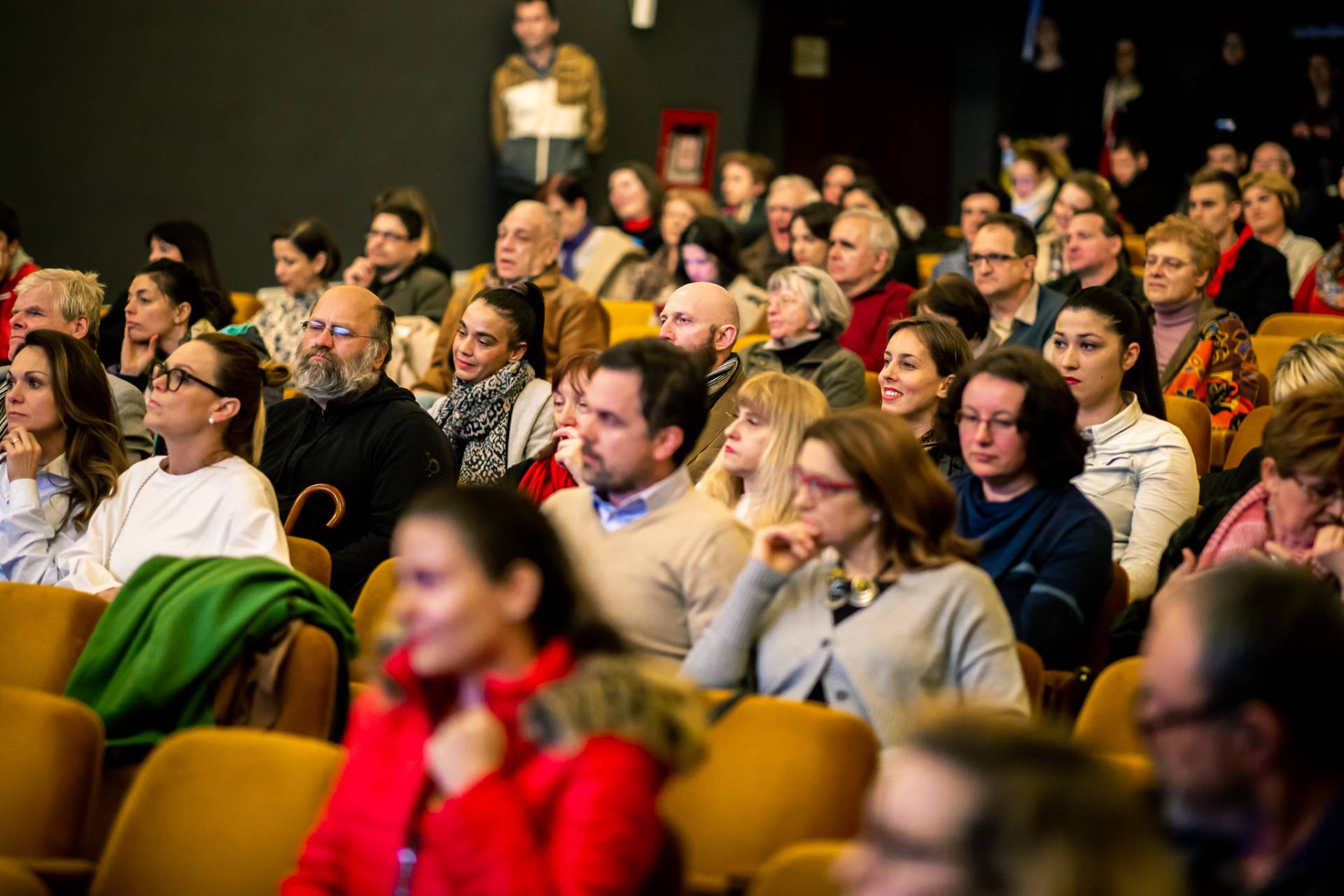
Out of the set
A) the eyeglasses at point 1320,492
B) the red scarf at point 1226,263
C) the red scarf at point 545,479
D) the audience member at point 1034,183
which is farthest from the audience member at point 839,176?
the eyeglasses at point 1320,492

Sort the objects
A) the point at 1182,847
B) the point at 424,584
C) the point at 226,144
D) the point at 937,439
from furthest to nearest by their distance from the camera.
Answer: the point at 226,144 → the point at 937,439 → the point at 424,584 → the point at 1182,847

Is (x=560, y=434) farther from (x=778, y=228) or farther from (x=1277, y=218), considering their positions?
(x=1277, y=218)

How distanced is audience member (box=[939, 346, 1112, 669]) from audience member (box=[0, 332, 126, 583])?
6.58ft

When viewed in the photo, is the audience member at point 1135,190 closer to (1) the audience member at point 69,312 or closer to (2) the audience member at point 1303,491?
(1) the audience member at point 69,312

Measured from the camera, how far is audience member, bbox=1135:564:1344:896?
1518mm

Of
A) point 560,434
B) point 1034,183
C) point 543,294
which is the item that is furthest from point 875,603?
point 1034,183

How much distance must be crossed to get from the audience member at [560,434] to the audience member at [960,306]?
136 cm

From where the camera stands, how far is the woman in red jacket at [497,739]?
157cm

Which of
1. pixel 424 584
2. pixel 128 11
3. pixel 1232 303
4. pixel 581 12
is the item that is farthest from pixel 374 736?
pixel 581 12

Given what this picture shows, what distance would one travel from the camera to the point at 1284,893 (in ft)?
4.88

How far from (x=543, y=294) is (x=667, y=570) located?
3.08m

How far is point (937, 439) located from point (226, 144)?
16.9ft

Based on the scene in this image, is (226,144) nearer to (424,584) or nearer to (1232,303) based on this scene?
(1232,303)

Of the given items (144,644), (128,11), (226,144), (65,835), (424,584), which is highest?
(128,11)
